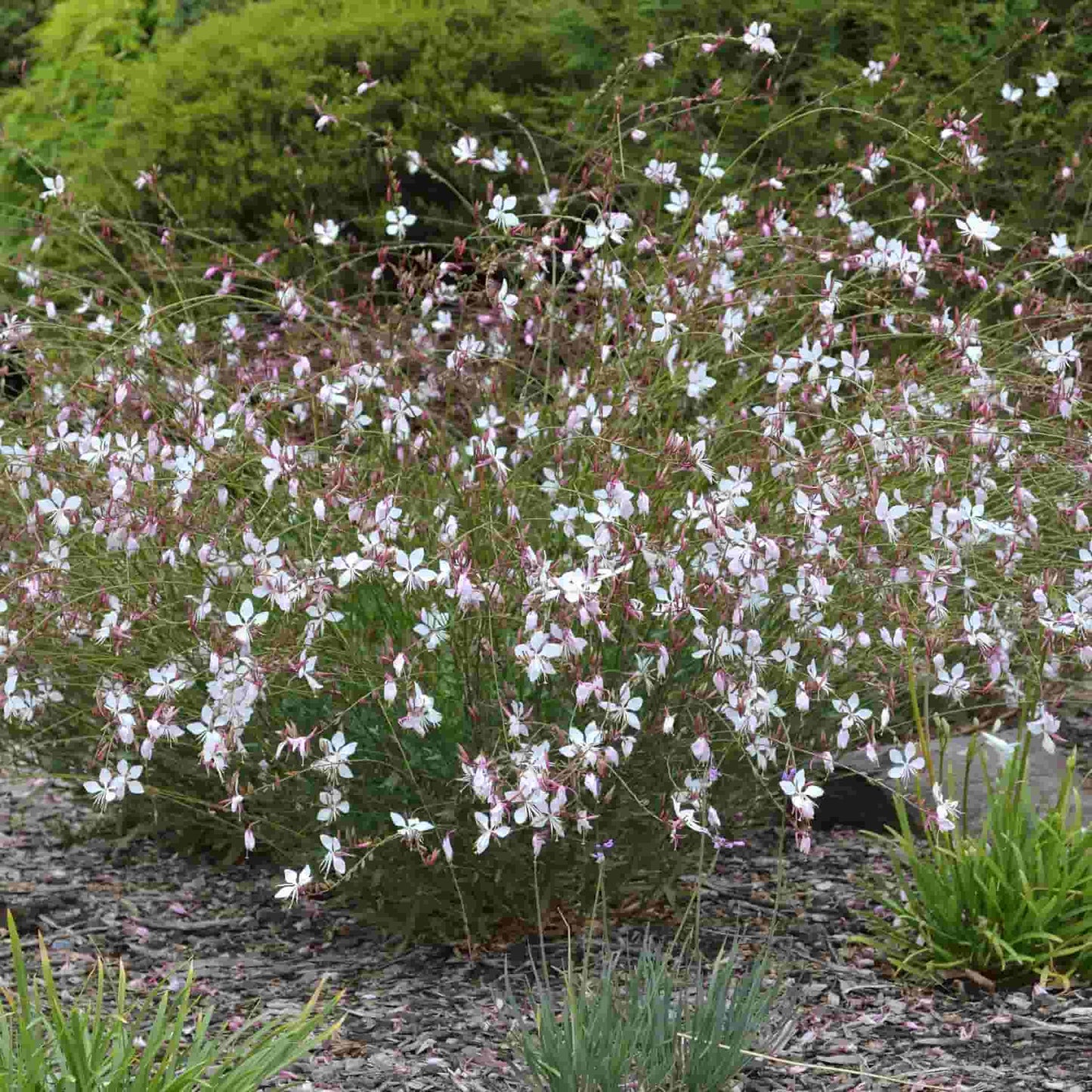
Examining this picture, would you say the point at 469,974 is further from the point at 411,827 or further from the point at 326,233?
the point at 326,233

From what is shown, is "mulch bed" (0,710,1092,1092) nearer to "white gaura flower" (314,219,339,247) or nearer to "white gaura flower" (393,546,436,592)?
"white gaura flower" (393,546,436,592)

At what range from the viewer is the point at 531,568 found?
2.64 meters

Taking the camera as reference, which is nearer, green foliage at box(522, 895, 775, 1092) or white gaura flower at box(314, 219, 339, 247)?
A: green foliage at box(522, 895, 775, 1092)

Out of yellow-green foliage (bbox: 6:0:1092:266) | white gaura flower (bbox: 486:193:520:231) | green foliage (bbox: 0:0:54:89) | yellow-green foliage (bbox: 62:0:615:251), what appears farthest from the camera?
green foliage (bbox: 0:0:54:89)

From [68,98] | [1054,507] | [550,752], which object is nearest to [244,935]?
[550,752]

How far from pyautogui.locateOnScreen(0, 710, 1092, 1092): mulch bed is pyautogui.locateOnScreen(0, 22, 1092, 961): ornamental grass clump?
16cm

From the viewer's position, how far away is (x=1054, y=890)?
3.10m

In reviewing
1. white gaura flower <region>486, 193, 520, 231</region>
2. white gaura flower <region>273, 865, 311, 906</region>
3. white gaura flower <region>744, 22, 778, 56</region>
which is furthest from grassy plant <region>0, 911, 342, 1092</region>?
white gaura flower <region>744, 22, 778, 56</region>

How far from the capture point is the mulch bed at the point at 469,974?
2889 millimetres

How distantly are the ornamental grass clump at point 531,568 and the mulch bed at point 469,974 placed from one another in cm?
16

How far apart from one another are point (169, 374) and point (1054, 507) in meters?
1.95

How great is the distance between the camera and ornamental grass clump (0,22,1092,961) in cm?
277

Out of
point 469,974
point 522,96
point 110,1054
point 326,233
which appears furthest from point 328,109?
point 110,1054

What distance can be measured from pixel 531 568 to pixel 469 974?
110 cm
